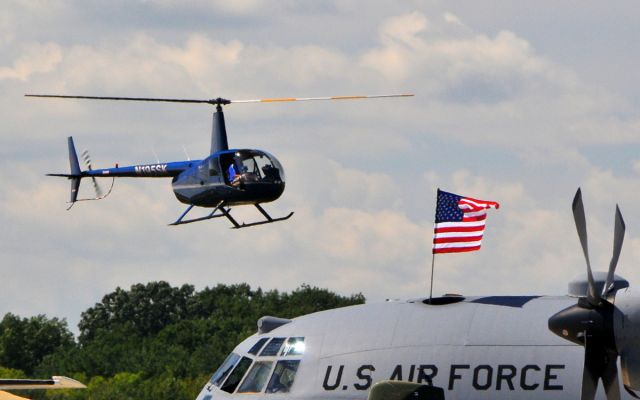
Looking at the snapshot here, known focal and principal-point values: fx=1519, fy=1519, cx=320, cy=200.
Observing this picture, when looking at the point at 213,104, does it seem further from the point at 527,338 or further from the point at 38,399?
the point at 527,338

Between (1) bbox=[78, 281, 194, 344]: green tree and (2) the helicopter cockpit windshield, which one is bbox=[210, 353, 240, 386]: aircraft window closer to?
(2) the helicopter cockpit windshield

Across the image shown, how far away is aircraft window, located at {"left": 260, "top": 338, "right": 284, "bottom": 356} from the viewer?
36.1 meters

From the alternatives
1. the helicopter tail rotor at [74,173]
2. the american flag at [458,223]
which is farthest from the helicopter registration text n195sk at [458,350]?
the helicopter tail rotor at [74,173]

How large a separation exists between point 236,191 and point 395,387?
38.7 meters

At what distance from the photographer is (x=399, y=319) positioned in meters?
34.9

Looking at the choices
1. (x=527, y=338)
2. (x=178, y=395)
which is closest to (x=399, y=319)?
(x=527, y=338)

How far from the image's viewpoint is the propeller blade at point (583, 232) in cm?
2947

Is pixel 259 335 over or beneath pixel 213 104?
beneath

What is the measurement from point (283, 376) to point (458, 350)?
449 cm

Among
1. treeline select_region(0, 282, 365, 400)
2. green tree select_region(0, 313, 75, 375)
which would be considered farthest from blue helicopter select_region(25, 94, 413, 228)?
green tree select_region(0, 313, 75, 375)

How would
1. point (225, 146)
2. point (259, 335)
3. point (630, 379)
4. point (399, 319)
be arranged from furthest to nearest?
point (225, 146) < point (259, 335) < point (399, 319) < point (630, 379)

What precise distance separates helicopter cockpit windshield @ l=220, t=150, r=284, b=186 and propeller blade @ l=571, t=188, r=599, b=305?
37758 mm

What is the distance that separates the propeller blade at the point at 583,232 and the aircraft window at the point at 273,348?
29.0ft

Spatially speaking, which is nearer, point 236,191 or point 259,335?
point 259,335
